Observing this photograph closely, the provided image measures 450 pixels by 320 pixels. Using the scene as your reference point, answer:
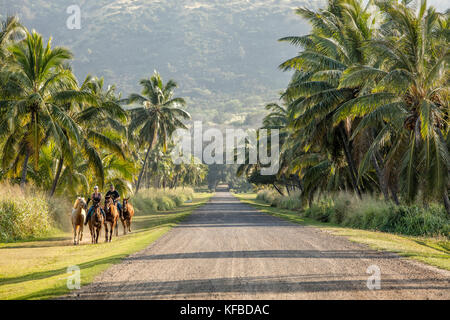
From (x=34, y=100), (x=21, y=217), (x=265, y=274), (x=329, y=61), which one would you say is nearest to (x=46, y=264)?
(x=265, y=274)

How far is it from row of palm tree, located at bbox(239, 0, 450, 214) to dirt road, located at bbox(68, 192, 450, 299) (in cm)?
564

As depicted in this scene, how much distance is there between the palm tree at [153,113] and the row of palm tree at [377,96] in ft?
62.3

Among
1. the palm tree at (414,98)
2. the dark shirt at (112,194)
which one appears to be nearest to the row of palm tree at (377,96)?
the palm tree at (414,98)

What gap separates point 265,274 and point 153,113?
36886mm

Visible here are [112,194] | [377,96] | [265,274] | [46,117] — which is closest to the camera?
[265,274]

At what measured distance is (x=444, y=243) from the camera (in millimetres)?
13844

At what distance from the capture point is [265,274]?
27.3ft

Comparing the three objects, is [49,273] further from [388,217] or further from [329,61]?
[329,61]

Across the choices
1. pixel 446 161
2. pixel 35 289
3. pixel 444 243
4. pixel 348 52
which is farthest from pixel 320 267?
pixel 348 52

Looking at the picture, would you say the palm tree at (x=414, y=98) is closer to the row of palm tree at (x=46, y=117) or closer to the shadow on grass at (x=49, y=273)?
the shadow on grass at (x=49, y=273)

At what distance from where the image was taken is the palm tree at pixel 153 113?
4259 cm

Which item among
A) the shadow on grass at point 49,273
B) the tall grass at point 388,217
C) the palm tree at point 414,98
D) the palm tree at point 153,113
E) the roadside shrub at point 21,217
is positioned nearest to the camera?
the shadow on grass at point 49,273
